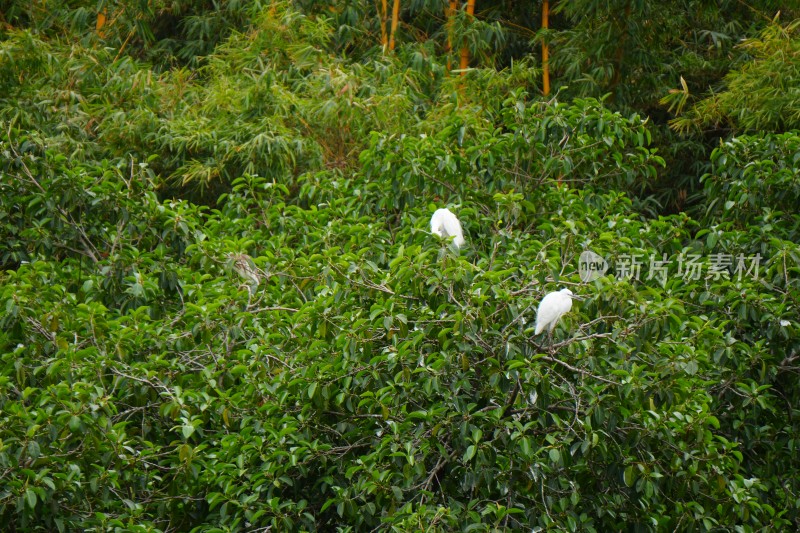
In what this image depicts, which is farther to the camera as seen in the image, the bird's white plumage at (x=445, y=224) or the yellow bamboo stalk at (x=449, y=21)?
the yellow bamboo stalk at (x=449, y=21)

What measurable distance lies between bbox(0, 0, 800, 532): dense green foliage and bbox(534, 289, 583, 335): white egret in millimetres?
44

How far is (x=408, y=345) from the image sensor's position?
114 inches

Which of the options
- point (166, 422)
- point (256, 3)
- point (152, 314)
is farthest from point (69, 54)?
point (166, 422)

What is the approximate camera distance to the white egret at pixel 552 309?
280 centimetres

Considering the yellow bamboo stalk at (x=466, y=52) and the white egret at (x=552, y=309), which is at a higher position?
the white egret at (x=552, y=309)

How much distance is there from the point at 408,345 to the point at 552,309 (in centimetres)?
40

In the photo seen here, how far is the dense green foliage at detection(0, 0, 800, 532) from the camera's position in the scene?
2.87 m

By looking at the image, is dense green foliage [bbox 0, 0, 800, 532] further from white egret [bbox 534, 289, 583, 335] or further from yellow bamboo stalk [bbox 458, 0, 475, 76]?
yellow bamboo stalk [bbox 458, 0, 475, 76]
